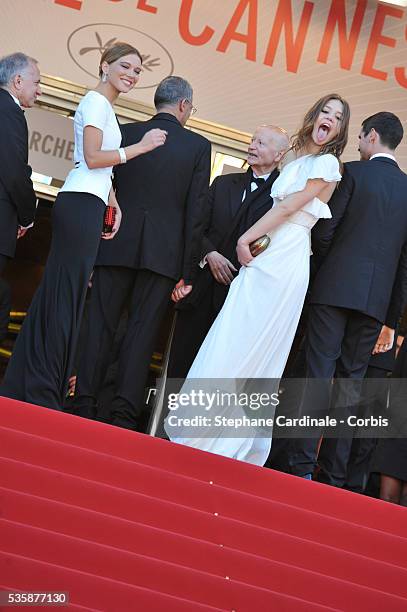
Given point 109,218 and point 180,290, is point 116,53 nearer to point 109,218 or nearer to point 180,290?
point 109,218

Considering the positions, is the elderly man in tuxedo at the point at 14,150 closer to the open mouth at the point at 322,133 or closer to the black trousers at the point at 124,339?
the black trousers at the point at 124,339

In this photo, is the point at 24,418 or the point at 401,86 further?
the point at 401,86

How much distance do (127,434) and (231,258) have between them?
1.42m

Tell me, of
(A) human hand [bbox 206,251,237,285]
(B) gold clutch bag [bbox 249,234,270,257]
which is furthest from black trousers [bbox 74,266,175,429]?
(B) gold clutch bag [bbox 249,234,270,257]

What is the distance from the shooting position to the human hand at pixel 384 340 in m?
4.80

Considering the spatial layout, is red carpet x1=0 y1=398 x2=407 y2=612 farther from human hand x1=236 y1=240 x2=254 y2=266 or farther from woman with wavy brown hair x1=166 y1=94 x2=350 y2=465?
human hand x1=236 y1=240 x2=254 y2=266

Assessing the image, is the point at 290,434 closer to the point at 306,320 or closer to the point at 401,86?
the point at 306,320

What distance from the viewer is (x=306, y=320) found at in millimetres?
4926

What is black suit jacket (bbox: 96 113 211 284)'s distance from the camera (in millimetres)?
4742

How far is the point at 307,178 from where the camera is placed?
14.4 ft

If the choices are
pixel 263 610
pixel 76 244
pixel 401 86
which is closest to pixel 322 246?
pixel 76 244

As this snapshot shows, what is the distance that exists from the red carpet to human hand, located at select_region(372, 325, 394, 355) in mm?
1031

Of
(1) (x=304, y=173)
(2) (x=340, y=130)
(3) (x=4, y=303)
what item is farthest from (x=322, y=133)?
(3) (x=4, y=303)

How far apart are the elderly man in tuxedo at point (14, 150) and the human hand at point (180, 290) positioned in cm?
76
